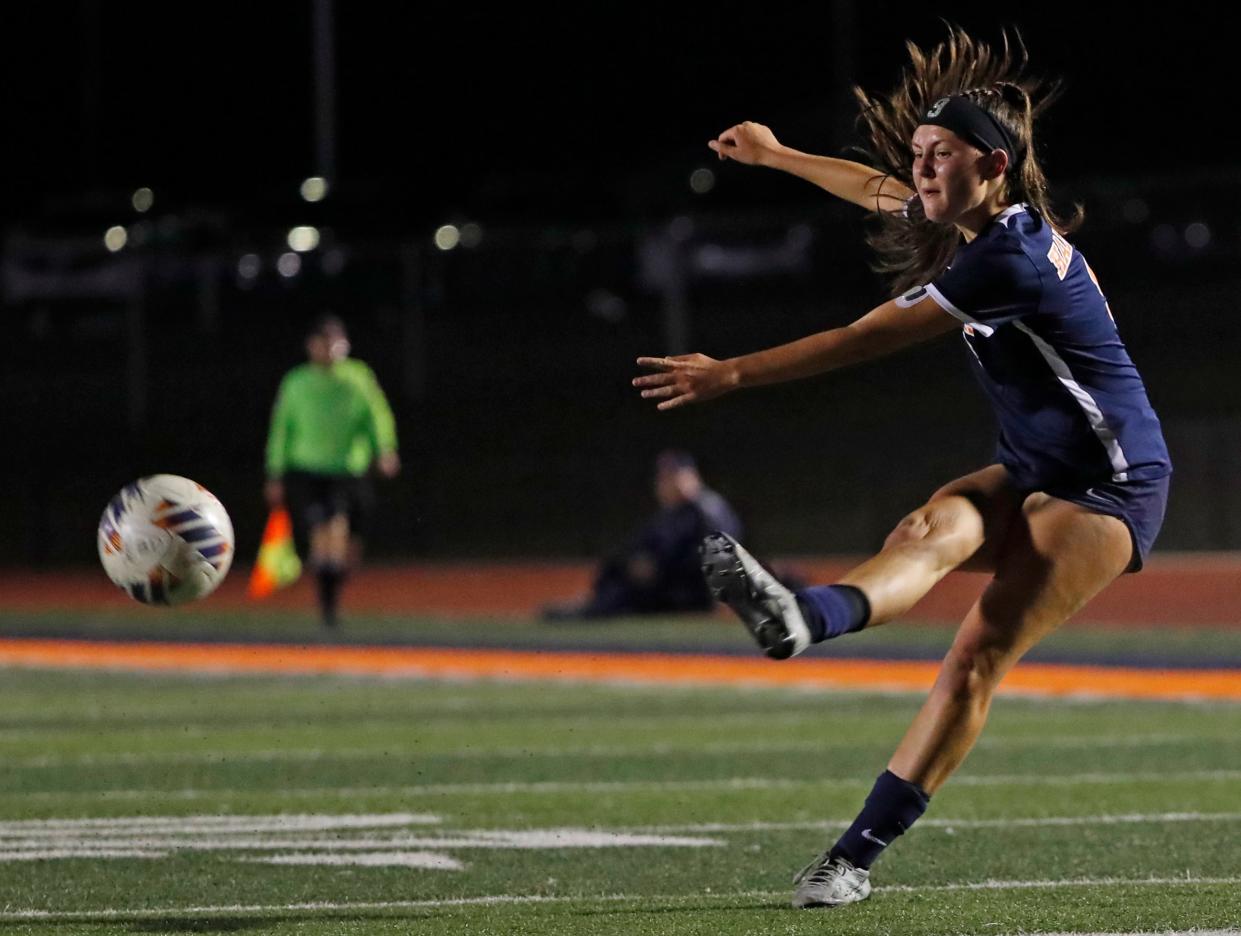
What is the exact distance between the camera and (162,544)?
300 inches

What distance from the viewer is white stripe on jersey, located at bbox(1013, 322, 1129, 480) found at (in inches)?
246

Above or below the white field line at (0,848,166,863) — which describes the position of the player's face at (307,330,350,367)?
above

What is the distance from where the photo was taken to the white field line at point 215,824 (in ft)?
27.4

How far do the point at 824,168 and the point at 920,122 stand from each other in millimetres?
758

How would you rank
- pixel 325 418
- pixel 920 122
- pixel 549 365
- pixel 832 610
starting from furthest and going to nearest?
pixel 549 365 → pixel 325 418 → pixel 920 122 → pixel 832 610

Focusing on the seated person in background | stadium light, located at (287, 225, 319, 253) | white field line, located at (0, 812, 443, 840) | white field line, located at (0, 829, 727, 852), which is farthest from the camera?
stadium light, located at (287, 225, 319, 253)

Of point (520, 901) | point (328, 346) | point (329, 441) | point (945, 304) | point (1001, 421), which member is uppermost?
point (328, 346)

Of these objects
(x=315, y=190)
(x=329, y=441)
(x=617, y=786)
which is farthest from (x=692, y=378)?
(x=315, y=190)

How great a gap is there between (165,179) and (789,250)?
18894 millimetres

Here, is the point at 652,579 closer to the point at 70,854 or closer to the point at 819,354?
the point at 70,854

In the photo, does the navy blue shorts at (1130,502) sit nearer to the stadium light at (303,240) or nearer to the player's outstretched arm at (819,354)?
the player's outstretched arm at (819,354)

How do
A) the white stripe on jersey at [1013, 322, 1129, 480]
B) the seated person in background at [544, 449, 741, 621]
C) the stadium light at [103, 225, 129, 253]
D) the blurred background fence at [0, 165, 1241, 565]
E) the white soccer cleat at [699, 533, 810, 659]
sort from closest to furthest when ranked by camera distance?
the white soccer cleat at [699, 533, 810, 659] < the white stripe on jersey at [1013, 322, 1129, 480] < the seated person in background at [544, 449, 741, 621] < the blurred background fence at [0, 165, 1241, 565] < the stadium light at [103, 225, 129, 253]

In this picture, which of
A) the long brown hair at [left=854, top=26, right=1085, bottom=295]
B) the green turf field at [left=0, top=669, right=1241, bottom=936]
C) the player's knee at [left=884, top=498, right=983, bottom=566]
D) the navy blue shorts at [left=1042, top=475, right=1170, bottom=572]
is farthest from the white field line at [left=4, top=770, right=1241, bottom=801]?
the player's knee at [left=884, top=498, right=983, bottom=566]

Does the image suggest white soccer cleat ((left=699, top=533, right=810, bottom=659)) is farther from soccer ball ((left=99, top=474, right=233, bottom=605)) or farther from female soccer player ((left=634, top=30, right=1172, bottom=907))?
soccer ball ((left=99, top=474, right=233, bottom=605))
